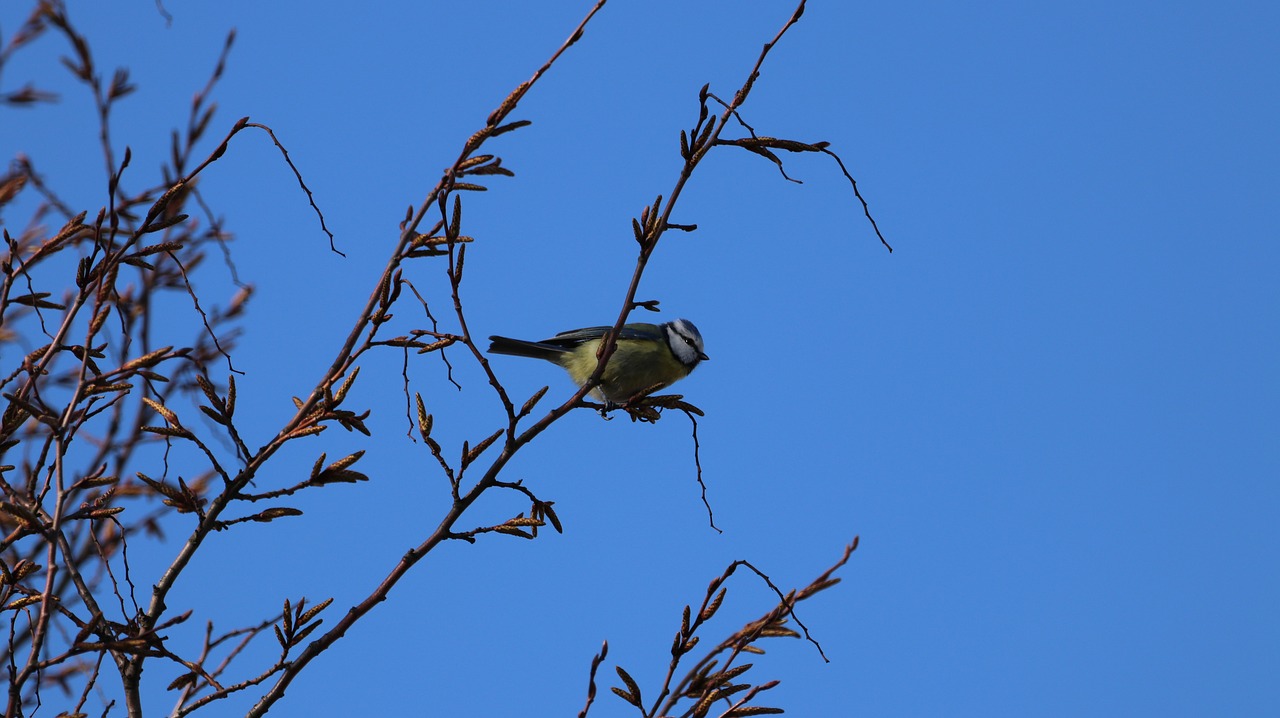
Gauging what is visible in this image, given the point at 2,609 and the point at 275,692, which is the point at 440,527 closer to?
the point at 275,692

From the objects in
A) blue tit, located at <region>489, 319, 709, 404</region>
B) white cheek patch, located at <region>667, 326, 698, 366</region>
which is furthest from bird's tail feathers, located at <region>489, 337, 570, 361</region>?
white cheek patch, located at <region>667, 326, 698, 366</region>

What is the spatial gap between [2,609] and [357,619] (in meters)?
0.77

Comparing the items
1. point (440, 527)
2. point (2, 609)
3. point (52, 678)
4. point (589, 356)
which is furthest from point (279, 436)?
point (589, 356)

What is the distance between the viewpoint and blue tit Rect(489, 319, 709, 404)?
22.7ft

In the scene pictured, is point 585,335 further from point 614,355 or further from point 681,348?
point 681,348

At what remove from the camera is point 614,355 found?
7.07 metres

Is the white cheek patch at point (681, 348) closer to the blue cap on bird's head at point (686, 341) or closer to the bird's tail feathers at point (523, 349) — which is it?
the blue cap on bird's head at point (686, 341)

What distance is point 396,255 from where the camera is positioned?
101 inches

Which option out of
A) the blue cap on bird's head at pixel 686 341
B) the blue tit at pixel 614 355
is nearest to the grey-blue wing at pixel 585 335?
the blue tit at pixel 614 355

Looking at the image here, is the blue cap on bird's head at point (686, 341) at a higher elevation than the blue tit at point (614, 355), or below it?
higher

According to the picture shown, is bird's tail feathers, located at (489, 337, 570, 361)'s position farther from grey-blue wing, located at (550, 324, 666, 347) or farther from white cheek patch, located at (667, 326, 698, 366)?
white cheek patch, located at (667, 326, 698, 366)

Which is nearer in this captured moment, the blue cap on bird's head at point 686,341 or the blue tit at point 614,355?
the blue tit at point 614,355

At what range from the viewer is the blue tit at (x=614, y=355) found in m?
6.91

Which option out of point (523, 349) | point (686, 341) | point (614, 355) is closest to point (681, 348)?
point (686, 341)
